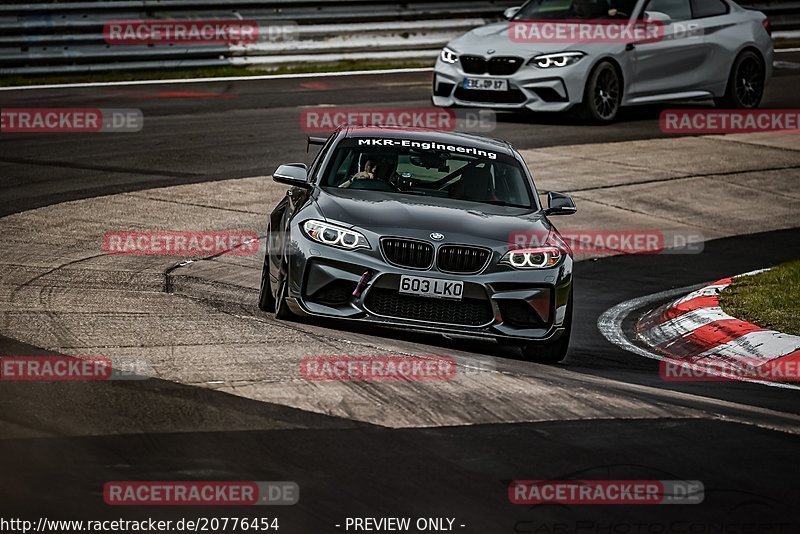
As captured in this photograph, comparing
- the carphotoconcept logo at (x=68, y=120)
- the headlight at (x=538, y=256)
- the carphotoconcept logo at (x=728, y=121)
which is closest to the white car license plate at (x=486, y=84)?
the carphotoconcept logo at (x=728, y=121)

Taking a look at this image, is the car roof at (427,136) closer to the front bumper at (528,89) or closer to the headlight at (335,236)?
the headlight at (335,236)

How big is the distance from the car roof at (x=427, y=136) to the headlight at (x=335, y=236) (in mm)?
1506

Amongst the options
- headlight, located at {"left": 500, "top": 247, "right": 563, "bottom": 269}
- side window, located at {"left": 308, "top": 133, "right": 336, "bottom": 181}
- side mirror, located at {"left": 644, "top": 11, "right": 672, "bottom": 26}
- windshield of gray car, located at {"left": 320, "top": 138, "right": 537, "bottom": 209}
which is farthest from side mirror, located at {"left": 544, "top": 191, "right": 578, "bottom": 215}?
side mirror, located at {"left": 644, "top": 11, "right": 672, "bottom": 26}

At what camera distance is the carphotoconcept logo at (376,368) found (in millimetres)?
7250

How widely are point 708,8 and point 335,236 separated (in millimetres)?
13124

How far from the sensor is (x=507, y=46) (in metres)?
18.5

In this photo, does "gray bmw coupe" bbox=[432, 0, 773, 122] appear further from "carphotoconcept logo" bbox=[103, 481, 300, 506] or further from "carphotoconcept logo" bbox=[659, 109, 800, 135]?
"carphotoconcept logo" bbox=[103, 481, 300, 506]

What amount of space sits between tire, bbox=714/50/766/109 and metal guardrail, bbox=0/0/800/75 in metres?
6.40

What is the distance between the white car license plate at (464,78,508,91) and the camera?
717 inches

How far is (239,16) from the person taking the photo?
2342 centimetres

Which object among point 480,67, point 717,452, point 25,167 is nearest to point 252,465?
point 717,452

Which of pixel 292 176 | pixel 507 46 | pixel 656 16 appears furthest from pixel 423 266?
pixel 656 16

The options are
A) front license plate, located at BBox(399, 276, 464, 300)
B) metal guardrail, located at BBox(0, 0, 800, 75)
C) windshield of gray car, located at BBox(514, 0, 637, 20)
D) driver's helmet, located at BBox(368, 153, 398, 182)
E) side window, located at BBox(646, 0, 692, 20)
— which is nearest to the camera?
front license plate, located at BBox(399, 276, 464, 300)

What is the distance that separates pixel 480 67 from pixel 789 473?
12.8 metres
